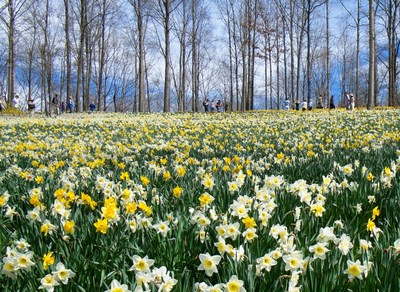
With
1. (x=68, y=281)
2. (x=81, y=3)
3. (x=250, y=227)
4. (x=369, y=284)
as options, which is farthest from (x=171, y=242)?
(x=81, y=3)

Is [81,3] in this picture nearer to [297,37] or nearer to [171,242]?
[297,37]

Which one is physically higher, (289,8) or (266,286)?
(289,8)

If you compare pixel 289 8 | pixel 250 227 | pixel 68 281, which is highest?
pixel 289 8

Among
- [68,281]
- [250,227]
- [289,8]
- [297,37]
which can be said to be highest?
A: [289,8]

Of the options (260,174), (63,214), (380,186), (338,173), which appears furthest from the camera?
(260,174)

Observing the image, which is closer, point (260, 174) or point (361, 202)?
point (361, 202)

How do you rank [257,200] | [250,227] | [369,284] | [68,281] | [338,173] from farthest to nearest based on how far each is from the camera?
[338,173]
[257,200]
[250,227]
[68,281]
[369,284]

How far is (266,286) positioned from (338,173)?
2221 millimetres

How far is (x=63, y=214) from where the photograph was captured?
2.15 meters

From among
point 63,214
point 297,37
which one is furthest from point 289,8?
point 63,214

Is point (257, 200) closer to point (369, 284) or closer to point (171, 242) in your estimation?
point (171, 242)

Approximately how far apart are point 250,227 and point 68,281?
830mm

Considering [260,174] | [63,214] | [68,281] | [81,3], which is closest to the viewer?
[68,281]

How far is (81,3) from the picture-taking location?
27.4 meters
